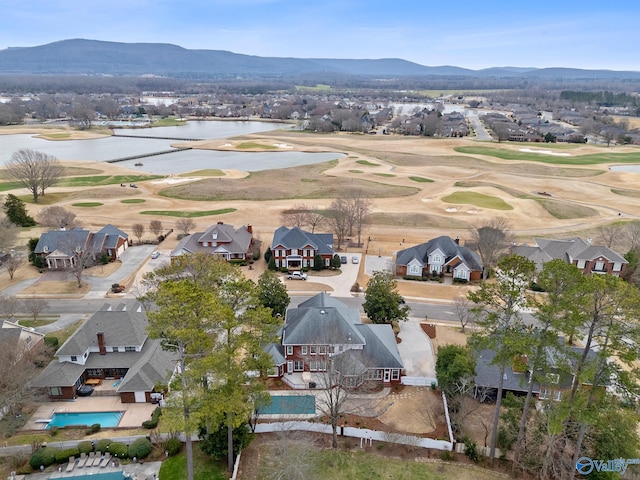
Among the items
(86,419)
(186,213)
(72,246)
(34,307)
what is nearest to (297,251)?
(72,246)

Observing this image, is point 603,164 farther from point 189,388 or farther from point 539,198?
point 189,388

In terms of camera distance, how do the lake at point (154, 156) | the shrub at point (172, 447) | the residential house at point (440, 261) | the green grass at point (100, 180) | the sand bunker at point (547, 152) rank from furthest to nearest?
the sand bunker at point (547, 152) → the lake at point (154, 156) → the green grass at point (100, 180) → the residential house at point (440, 261) → the shrub at point (172, 447)

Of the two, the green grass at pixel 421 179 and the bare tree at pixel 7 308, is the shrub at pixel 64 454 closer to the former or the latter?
the bare tree at pixel 7 308

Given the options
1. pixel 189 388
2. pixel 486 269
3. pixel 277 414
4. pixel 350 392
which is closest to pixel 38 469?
pixel 189 388

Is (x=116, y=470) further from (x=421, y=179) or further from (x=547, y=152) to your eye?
(x=547, y=152)

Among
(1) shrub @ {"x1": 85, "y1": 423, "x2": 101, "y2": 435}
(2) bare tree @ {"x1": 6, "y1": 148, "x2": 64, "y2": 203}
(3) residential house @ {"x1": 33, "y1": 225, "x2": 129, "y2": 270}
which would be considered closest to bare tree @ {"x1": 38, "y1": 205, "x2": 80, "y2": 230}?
(3) residential house @ {"x1": 33, "y1": 225, "x2": 129, "y2": 270}

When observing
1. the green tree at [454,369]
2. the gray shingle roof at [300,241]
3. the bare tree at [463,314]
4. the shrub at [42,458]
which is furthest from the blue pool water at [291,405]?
the gray shingle roof at [300,241]

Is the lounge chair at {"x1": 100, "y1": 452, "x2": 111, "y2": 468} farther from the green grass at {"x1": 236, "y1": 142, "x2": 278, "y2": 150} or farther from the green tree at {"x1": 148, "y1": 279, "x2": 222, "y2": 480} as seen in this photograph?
the green grass at {"x1": 236, "y1": 142, "x2": 278, "y2": 150}
